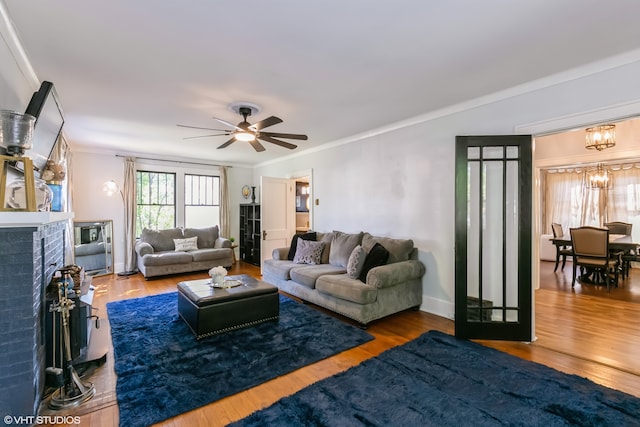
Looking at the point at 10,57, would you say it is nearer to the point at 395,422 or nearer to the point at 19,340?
the point at 19,340

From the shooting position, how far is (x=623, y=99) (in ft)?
7.81

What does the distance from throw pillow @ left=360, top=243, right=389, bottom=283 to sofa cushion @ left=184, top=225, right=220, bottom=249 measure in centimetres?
442

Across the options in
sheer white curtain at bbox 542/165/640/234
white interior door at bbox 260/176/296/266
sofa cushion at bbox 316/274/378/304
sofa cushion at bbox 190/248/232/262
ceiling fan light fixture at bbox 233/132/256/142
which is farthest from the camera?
sheer white curtain at bbox 542/165/640/234

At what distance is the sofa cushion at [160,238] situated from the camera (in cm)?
610

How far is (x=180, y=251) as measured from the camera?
609 cm

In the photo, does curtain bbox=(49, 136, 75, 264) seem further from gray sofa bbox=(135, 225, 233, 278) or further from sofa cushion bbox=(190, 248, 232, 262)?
sofa cushion bbox=(190, 248, 232, 262)

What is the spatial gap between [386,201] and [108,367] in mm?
3702

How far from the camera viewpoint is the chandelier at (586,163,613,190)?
6945 mm

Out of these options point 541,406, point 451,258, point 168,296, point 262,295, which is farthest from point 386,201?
point 168,296

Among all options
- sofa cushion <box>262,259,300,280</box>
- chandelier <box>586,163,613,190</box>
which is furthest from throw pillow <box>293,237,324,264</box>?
chandelier <box>586,163,613,190</box>

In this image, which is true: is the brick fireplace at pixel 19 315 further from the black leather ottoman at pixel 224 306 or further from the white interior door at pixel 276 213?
the white interior door at pixel 276 213

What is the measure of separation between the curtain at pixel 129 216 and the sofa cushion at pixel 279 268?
3.22 m

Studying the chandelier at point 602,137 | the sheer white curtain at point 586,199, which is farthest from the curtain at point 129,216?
the sheer white curtain at point 586,199

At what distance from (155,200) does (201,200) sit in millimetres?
1013
